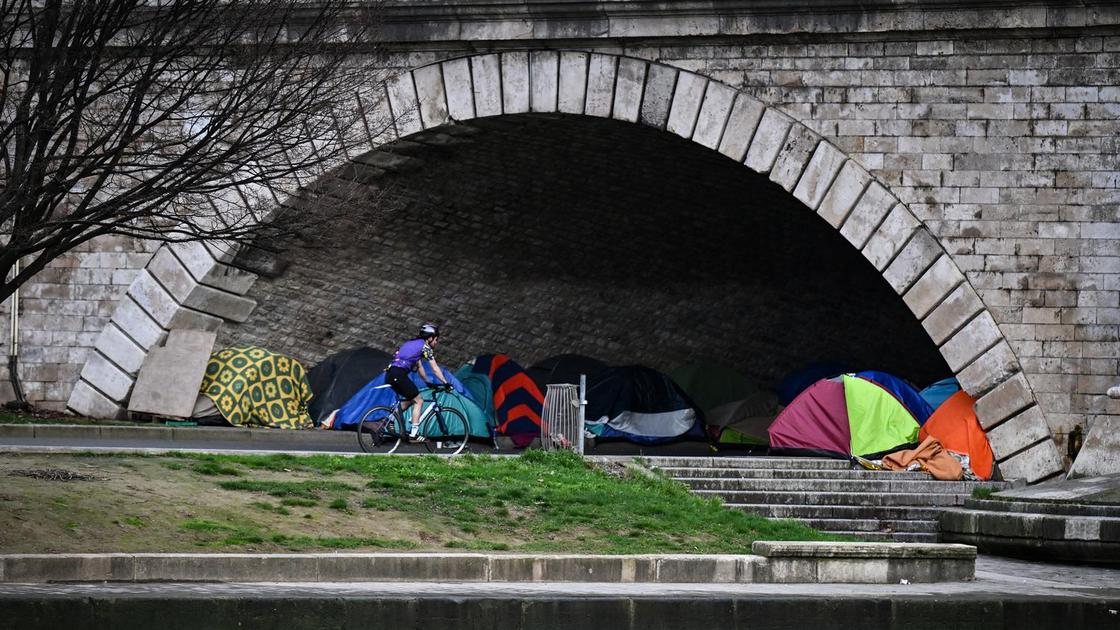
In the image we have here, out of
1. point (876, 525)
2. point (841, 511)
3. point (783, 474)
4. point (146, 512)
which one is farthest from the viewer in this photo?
point (783, 474)

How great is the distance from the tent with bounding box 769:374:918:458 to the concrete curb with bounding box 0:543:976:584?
7040mm

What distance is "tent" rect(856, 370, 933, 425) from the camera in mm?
17625

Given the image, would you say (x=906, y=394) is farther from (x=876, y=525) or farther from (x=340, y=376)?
(x=340, y=376)

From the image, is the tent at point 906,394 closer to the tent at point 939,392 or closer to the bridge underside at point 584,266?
the tent at point 939,392

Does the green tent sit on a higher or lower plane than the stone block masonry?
lower

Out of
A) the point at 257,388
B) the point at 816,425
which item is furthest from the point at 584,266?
the point at 257,388

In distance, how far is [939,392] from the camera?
60.3 ft

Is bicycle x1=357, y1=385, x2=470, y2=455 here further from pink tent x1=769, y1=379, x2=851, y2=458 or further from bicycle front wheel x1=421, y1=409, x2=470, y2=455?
pink tent x1=769, y1=379, x2=851, y2=458

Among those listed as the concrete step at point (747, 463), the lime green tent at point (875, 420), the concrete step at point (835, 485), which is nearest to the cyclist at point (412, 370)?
the concrete step at point (747, 463)

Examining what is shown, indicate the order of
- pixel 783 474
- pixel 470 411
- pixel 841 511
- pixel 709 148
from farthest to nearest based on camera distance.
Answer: pixel 470 411 < pixel 709 148 < pixel 783 474 < pixel 841 511

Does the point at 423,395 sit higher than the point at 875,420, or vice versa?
the point at 423,395

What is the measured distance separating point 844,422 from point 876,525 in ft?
15.0

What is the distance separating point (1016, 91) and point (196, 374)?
10254mm

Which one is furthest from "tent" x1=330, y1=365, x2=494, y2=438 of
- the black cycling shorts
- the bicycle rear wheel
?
the black cycling shorts
